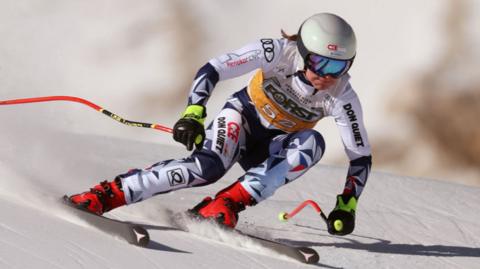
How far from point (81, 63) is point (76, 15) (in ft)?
3.48

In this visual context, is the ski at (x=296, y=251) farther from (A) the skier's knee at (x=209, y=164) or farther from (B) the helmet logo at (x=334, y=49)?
(B) the helmet logo at (x=334, y=49)

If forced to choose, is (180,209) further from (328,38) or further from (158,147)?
(158,147)

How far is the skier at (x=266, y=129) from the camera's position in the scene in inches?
188

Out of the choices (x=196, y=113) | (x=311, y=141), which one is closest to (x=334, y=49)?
(x=311, y=141)

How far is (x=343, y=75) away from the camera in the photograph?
5.05 meters

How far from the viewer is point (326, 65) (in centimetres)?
485

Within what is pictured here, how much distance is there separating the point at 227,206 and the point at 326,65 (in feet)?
3.21

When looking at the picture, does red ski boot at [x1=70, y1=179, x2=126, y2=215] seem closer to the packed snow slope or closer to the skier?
the skier

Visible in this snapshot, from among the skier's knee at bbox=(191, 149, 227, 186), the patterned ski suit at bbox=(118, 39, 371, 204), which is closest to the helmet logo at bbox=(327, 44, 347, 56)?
the patterned ski suit at bbox=(118, 39, 371, 204)

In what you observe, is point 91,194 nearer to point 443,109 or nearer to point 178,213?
point 178,213

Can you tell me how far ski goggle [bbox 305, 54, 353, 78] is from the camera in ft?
15.8

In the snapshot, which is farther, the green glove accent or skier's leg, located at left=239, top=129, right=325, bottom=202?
skier's leg, located at left=239, top=129, right=325, bottom=202

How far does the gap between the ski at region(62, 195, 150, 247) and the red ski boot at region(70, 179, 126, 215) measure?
12 cm

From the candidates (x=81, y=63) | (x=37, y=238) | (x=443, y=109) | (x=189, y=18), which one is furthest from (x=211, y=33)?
(x=37, y=238)
